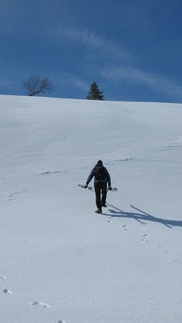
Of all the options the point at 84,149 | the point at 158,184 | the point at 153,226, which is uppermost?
the point at 84,149

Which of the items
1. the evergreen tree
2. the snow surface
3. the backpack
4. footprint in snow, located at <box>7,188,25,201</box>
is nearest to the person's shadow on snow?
the snow surface

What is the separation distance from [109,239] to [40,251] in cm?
146

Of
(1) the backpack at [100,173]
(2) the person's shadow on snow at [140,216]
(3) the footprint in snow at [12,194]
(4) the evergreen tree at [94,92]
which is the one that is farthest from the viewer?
(4) the evergreen tree at [94,92]

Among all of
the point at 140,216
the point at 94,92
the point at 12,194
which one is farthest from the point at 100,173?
the point at 94,92

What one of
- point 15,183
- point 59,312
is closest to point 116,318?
point 59,312

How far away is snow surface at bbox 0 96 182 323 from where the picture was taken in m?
2.82

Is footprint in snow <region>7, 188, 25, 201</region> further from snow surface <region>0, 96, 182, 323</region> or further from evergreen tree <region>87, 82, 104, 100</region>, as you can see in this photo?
evergreen tree <region>87, 82, 104, 100</region>

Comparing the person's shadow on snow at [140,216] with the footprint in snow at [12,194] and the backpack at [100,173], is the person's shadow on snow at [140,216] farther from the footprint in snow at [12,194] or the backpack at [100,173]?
the footprint in snow at [12,194]

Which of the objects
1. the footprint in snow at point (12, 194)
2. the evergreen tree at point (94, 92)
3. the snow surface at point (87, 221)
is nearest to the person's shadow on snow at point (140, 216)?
the snow surface at point (87, 221)

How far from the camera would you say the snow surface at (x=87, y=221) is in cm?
282

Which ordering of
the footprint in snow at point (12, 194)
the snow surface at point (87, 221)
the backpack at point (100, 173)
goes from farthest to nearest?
the footprint in snow at point (12, 194) → the backpack at point (100, 173) → the snow surface at point (87, 221)

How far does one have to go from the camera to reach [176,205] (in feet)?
26.3

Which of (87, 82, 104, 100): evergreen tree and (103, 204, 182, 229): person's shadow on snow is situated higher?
(87, 82, 104, 100): evergreen tree

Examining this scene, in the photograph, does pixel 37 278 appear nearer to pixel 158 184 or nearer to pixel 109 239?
pixel 109 239
